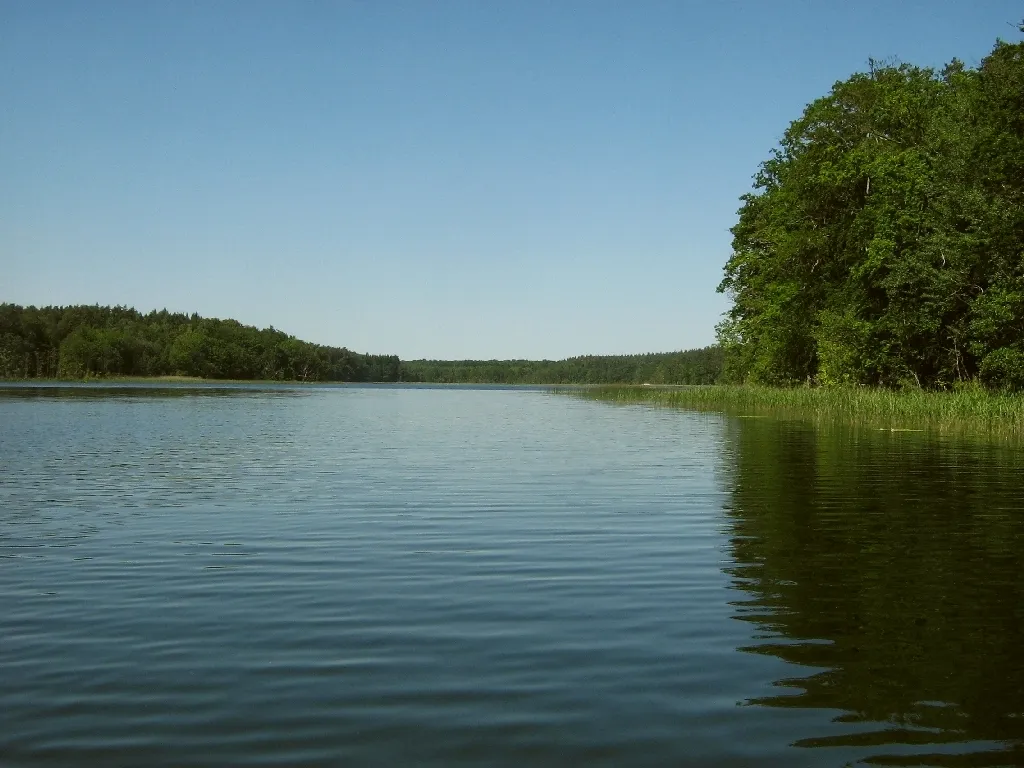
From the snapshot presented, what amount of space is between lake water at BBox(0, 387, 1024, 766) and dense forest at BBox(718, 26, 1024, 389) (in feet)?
79.5

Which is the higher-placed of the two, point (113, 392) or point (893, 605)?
point (113, 392)

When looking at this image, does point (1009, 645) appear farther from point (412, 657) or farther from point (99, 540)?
point (99, 540)

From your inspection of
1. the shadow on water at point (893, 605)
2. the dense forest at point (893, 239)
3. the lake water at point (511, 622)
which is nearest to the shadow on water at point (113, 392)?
the dense forest at point (893, 239)

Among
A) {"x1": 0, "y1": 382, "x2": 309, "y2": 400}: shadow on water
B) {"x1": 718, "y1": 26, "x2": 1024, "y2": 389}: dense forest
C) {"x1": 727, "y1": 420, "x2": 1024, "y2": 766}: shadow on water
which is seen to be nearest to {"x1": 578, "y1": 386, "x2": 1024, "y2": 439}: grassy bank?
{"x1": 718, "y1": 26, "x2": 1024, "y2": 389}: dense forest

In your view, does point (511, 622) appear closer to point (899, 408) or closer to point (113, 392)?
point (899, 408)

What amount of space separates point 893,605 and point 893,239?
43.0 metres

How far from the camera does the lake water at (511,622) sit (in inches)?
231

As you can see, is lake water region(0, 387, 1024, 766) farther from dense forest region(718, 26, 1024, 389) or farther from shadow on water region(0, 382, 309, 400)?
shadow on water region(0, 382, 309, 400)

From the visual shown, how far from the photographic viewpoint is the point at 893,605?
30.5 feet

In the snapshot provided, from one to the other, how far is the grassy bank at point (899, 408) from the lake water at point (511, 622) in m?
16.9

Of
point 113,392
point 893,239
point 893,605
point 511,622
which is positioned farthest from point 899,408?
point 113,392

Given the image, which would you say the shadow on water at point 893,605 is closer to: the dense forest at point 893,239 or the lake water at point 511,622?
the lake water at point 511,622

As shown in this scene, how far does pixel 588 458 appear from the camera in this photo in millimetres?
26062

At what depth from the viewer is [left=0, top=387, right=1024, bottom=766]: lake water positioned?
231 inches
